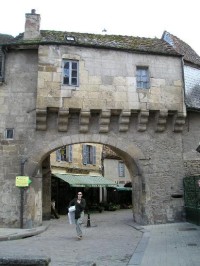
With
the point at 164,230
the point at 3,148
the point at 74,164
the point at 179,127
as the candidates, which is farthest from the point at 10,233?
the point at 74,164

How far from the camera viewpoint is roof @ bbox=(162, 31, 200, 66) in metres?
16.1

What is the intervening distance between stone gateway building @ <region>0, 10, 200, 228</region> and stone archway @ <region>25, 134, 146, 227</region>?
4 cm

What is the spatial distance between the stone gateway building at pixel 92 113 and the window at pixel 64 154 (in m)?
9.27

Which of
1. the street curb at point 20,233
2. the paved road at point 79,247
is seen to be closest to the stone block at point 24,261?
the paved road at point 79,247

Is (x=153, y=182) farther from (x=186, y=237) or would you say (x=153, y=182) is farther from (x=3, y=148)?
(x=3, y=148)

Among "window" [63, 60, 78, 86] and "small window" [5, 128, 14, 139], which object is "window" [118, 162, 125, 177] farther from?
"small window" [5, 128, 14, 139]

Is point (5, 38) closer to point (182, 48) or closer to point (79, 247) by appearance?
point (182, 48)

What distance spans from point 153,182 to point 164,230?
2.45 m

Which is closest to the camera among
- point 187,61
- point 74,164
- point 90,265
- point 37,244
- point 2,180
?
point 90,265

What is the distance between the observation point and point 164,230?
38.2ft

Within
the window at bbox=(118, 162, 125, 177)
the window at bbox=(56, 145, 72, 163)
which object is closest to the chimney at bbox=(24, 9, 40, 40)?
the window at bbox=(56, 145, 72, 163)

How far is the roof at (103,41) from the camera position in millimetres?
13781

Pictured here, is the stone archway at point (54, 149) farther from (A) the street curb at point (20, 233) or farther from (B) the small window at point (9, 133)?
(B) the small window at point (9, 133)

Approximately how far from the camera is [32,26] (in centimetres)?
1438
